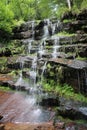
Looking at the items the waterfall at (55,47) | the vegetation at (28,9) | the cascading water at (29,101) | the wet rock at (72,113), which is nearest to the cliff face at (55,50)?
the waterfall at (55,47)

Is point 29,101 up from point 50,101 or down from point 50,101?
down

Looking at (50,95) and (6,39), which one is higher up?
(6,39)

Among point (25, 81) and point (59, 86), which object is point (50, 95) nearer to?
point (59, 86)

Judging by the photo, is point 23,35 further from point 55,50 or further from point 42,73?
point 42,73

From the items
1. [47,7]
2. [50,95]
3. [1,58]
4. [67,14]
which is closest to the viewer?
[50,95]

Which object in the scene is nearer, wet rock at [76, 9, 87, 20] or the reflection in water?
the reflection in water

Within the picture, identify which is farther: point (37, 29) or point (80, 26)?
point (37, 29)

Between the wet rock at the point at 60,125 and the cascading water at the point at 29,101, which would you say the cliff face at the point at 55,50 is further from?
the wet rock at the point at 60,125

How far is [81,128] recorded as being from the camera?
25.3ft

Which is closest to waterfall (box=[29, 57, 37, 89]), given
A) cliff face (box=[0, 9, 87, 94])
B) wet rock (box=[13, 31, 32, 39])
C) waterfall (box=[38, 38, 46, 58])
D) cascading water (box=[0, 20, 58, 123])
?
cascading water (box=[0, 20, 58, 123])

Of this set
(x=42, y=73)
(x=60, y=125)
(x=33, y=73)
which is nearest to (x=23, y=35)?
(x=33, y=73)

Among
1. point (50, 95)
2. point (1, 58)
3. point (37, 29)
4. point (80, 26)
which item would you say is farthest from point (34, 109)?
point (37, 29)

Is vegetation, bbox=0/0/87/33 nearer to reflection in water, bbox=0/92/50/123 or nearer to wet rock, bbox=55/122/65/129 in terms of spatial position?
reflection in water, bbox=0/92/50/123

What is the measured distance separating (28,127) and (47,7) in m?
23.0
